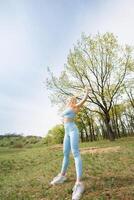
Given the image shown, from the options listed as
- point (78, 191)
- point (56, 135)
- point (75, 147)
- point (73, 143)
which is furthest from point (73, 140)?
point (56, 135)

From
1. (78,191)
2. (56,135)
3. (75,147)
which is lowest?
(78,191)

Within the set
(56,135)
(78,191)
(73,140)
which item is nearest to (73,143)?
(73,140)

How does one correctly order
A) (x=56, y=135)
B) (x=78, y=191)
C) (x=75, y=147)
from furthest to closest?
(x=56, y=135)
(x=75, y=147)
(x=78, y=191)

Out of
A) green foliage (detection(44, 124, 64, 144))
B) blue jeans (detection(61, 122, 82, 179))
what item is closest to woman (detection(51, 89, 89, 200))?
blue jeans (detection(61, 122, 82, 179))

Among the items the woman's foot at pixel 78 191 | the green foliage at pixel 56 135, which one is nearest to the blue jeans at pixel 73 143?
the woman's foot at pixel 78 191

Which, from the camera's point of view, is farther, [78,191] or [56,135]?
[56,135]

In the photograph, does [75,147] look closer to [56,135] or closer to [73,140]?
[73,140]

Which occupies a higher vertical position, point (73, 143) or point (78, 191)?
Result: point (73, 143)

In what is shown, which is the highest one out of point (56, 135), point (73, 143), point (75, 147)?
point (56, 135)

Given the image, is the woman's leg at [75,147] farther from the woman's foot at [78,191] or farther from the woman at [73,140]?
the woman's foot at [78,191]

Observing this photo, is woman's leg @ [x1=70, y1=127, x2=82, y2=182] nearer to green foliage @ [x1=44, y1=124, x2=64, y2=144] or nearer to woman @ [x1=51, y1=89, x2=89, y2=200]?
woman @ [x1=51, y1=89, x2=89, y2=200]

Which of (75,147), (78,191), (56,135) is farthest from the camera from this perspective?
(56,135)

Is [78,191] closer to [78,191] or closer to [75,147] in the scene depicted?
[78,191]

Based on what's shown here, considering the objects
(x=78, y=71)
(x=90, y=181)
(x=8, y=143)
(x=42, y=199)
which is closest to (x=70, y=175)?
(x=90, y=181)
